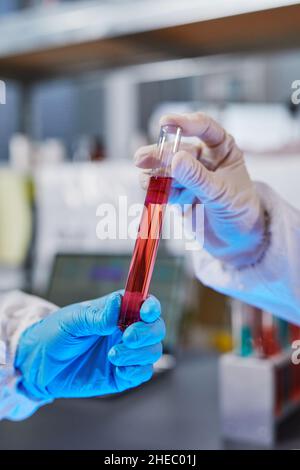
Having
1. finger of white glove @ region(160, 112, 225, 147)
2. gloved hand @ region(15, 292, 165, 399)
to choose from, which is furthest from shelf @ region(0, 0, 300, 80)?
gloved hand @ region(15, 292, 165, 399)

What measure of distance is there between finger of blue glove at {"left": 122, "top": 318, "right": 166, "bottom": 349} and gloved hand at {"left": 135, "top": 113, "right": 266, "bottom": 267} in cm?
15

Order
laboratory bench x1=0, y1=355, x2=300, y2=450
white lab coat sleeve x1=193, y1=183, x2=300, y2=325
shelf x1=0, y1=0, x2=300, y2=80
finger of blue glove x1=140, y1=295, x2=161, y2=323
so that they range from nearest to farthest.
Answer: finger of blue glove x1=140, y1=295, x2=161, y2=323, white lab coat sleeve x1=193, y1=183, x2=300, y2=325, laboratory bench x1=0, y1=355, x2=300, y2=450, shelf x1=0, y1=0, x2=300, y2=80

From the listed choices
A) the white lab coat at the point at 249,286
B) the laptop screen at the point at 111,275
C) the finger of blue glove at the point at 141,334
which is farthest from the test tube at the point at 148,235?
the laptop screen at the point at 111,275

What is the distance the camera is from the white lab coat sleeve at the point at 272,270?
74cm

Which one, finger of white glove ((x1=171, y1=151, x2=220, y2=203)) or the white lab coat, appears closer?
finger of white glove ((x1=171, y1=151, x2=220, y2=203))

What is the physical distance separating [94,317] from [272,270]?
0.92ft

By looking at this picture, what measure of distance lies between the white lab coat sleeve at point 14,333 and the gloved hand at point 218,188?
8.5 inches

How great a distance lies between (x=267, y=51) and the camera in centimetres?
160

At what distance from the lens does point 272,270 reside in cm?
77

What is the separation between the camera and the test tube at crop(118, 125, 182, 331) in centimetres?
58

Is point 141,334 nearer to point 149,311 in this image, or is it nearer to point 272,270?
point 149,311

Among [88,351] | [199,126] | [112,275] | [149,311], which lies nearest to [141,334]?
[149,311]

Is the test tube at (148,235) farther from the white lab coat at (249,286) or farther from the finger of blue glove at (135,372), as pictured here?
the white lab coat at (249,286)

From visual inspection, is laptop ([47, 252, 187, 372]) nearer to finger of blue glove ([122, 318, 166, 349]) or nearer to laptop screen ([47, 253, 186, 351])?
laptop screen ([47, 253, 186, 351])
